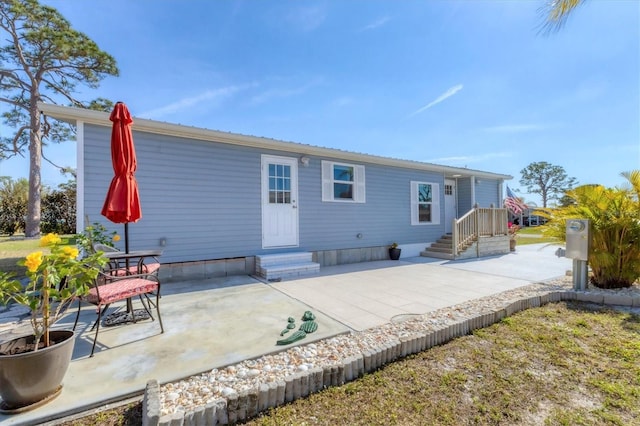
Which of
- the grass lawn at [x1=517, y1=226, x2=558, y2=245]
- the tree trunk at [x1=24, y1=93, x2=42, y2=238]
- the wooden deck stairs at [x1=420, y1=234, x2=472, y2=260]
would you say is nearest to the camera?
the grass lawn at [x1=517, y1=226, x2=558, y2=245]

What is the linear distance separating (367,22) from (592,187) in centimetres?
623

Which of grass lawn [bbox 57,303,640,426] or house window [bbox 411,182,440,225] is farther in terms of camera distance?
house window [bbox 411,182,440,225]

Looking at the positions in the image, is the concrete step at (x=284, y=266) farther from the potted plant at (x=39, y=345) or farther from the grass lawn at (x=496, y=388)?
the potted plant at (x=39, y=345)

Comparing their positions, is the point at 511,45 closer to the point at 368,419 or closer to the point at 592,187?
the point at 592,187

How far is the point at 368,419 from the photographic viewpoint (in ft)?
5.82

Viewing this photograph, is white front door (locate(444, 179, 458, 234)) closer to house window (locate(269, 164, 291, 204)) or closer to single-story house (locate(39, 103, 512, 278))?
single-story house (locate(39, 103, 512, 278))

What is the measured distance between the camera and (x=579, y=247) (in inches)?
175

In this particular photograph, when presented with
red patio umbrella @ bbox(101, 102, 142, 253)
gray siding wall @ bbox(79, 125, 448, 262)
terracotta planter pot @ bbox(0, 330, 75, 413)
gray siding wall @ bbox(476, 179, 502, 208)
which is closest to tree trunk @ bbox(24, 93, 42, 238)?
gray siding wall @ bbox(79, 125, 448, 262)

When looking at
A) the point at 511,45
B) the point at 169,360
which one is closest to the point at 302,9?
the point at 511,45

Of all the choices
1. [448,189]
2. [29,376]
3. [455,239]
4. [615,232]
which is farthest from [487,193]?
[29,376]

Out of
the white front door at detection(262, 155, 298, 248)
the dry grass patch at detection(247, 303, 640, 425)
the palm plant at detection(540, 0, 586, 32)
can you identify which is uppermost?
the palm plant at detection(540, 0, 586, 32)

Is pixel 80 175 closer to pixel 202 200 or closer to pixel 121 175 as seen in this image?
pixel 121 175

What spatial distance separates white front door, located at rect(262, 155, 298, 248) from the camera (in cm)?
636

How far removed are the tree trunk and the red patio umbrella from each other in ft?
48.7
